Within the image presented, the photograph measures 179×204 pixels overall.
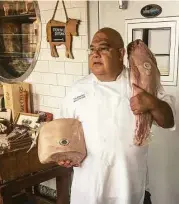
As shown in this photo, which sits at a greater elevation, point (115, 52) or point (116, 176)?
point (115, 52)

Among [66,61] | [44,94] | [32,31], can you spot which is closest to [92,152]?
[66,61]

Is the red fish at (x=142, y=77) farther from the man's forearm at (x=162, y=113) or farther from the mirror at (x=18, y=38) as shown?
the mirror at (x=18, y=38)

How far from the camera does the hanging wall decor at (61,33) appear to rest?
1946mm

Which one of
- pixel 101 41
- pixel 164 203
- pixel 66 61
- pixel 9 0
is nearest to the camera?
pixel 101 41

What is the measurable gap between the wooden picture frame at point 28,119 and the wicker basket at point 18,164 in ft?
0.84

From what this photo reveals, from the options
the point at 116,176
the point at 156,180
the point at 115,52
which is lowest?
the point at 156,180

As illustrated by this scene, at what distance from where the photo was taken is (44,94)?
2275 mm

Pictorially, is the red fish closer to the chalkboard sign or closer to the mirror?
the chalkboard sign

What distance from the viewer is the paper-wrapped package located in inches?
49.9

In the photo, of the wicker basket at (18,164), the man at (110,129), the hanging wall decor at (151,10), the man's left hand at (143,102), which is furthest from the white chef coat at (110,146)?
the wicker basket at (18,164)

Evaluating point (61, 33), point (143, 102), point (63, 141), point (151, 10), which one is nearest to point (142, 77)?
point (143, 102)

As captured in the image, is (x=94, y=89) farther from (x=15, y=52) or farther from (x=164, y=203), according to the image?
(x=15, y=52)

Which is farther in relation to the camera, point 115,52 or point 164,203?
point 164,203

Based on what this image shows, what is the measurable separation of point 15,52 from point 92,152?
1.54 m
